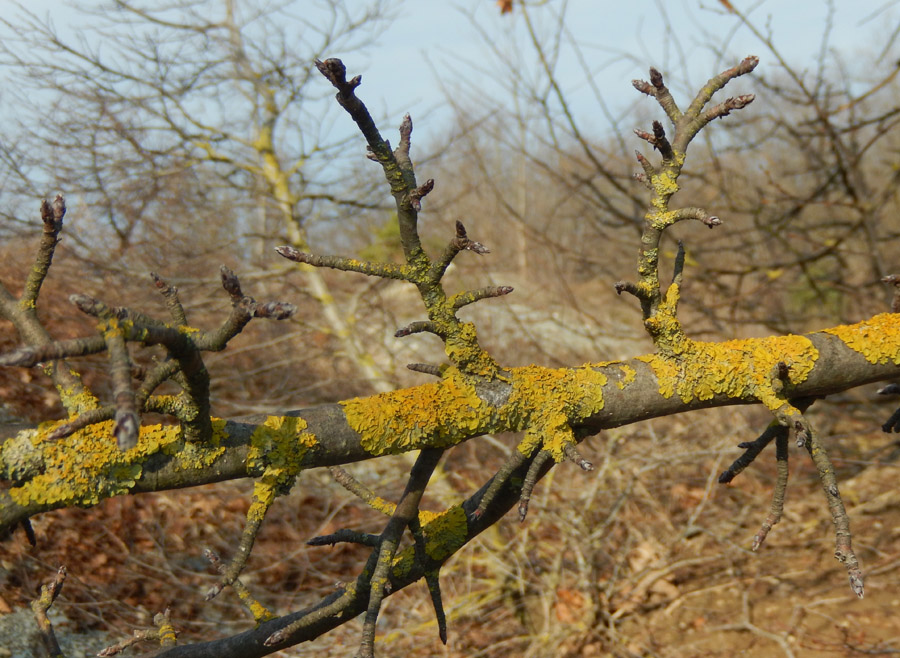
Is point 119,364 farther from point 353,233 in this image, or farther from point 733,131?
point 353,233

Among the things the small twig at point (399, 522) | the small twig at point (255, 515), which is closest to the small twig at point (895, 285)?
the small twig at point (399, 522)

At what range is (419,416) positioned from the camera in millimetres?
1307

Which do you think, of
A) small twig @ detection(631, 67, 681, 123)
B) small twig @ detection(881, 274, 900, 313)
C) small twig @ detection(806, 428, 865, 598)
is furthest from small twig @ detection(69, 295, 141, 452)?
small twig @ detection(881, 274, 900, 313)

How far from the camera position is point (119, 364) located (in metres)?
0.78

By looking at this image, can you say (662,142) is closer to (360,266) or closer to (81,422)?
(360,266)

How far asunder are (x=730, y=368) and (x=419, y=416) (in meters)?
0.72

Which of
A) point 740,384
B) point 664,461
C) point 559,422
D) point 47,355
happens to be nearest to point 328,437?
point 559,422

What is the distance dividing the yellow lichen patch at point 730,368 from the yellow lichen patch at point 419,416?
0.44 meters

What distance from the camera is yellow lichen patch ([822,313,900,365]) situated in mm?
1602

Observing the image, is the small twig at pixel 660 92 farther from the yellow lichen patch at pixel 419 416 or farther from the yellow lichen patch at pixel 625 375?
the yellow lichen patch at pixel 419 416

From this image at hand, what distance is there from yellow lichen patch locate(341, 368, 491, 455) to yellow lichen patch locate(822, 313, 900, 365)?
0.93 metres

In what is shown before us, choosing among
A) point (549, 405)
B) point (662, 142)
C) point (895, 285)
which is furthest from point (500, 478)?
point (895, 285)

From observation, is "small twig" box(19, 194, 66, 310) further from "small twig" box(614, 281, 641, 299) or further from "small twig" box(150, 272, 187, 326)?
"small twig" box(614, 281, 641, 299)

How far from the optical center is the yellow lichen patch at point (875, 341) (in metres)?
1.60
